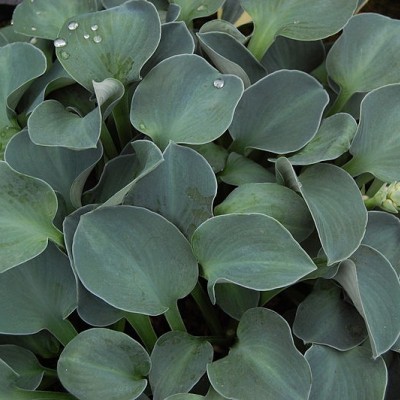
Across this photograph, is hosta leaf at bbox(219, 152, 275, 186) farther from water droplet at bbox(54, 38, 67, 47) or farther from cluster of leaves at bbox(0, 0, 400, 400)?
water droplet at bbox(54, 38, 67, 47)

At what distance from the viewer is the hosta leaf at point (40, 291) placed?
73cm

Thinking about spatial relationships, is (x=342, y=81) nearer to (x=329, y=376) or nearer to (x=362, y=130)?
(x=362, y=130)

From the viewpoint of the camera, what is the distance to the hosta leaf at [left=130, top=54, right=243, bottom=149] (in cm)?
74

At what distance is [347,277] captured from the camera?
27.3 inches

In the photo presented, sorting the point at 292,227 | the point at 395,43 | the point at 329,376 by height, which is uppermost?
the point at 395,43

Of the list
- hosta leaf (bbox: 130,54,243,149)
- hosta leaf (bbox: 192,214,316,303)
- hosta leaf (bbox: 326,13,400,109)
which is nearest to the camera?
hosta leaf (bbox: 192,214,316,303)

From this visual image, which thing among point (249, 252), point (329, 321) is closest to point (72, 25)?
point (249, 252)

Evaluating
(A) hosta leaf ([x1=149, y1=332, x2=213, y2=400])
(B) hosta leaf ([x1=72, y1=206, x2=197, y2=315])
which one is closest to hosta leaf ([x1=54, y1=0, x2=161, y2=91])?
(B) hosta leaf ([x1=72, y1=206, x2=197, y2=315])

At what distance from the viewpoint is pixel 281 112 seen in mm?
802

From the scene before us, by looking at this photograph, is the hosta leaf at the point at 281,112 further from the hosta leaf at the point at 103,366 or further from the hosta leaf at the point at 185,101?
the hosta leaf at the point at 103,366

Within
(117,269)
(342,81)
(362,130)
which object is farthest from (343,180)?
(117,269)

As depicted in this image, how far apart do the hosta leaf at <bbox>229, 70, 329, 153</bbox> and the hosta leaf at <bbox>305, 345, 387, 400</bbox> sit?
24 cm

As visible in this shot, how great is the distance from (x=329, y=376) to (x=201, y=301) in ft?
0.60

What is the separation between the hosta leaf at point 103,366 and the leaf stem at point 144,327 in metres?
0.05
